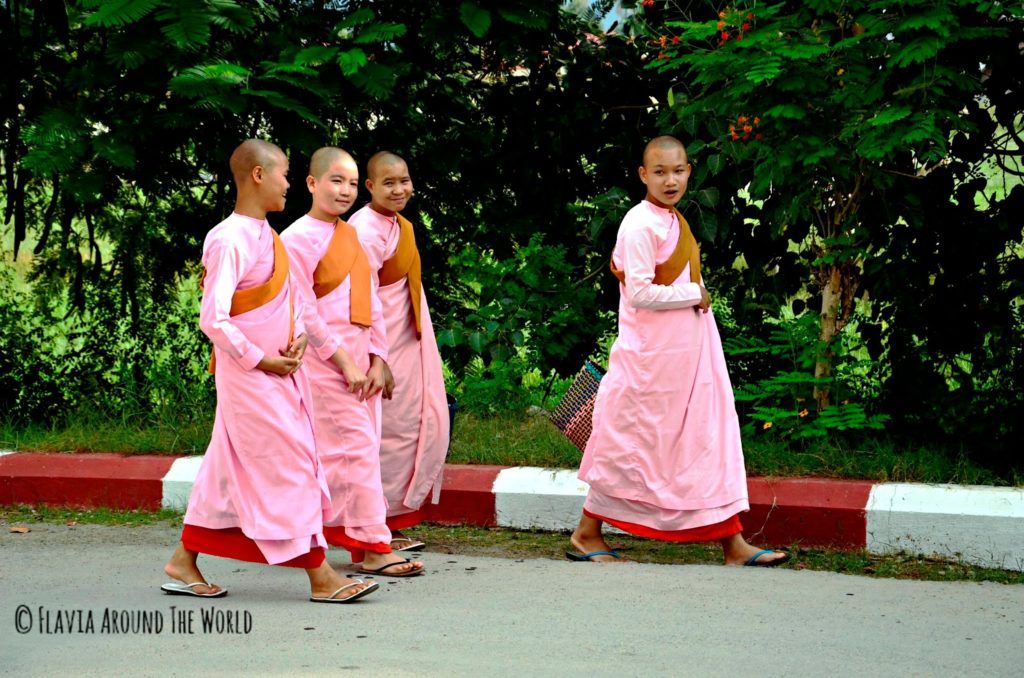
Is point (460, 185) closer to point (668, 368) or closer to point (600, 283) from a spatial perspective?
point (600, 283)

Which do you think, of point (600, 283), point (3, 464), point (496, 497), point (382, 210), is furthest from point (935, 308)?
point (3, 464)

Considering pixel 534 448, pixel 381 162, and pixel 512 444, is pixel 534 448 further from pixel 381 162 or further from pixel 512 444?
pixel 381 162

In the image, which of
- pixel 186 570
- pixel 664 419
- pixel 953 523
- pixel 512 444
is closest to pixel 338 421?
pixel 186 570

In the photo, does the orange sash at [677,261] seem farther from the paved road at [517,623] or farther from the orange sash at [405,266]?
the paved road at [517,623]

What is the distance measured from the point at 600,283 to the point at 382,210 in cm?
225

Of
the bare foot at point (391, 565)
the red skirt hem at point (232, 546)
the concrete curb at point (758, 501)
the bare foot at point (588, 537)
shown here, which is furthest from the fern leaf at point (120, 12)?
the bare foot at point (588, 537)

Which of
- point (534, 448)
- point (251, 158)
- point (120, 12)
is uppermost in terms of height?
point (120, 12)

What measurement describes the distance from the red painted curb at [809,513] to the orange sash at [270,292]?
2.15m

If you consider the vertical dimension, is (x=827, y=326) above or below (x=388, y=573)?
above

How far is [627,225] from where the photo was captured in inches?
209

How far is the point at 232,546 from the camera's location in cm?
459

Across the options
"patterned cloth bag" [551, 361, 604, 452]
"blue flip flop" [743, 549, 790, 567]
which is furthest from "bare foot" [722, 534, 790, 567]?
"patterned cloth bag" [551, 361, 604, 452]

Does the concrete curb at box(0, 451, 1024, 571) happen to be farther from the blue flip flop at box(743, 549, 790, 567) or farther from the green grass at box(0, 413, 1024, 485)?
the blue flip flop at box(743, 549, 790, 567)

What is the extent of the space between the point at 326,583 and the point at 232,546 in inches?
13.4
